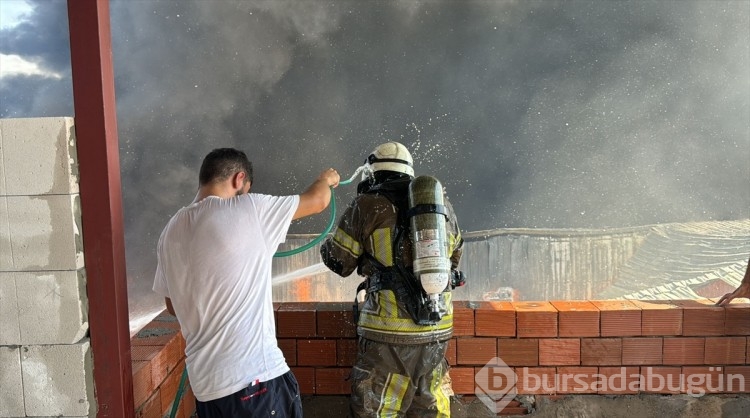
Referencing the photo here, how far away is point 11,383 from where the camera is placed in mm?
1912

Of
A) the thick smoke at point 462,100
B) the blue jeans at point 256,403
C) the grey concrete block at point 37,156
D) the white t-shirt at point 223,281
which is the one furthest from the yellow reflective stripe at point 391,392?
the thick smoke at point 462,100

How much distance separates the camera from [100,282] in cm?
192

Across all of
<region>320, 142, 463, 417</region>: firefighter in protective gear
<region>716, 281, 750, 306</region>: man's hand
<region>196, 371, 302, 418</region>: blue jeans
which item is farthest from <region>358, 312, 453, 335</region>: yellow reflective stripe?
<region>716, 281, 750, 306</region>: man's hand

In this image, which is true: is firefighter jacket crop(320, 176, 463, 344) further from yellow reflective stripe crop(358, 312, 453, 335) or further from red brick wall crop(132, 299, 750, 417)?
red brick wall crop(132, 299, 750, 417)

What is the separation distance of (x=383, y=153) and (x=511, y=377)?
150 centimetres

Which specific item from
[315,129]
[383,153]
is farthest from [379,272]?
[315,129]

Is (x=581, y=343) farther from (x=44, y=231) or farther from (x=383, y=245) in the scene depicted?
(x=44, y=231)

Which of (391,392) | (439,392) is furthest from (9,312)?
(439,392)

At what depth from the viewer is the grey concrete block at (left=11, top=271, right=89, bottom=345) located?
1.88m

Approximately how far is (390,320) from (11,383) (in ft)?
Result: 4.69

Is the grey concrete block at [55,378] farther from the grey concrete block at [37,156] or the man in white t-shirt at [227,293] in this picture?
the grey concrete block at [37,156]

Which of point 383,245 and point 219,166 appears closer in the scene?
point 219,166

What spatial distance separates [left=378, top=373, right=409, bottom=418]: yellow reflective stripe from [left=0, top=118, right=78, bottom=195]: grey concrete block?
1521 mm

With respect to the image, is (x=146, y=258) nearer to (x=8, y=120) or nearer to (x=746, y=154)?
(x=8, y=120)
